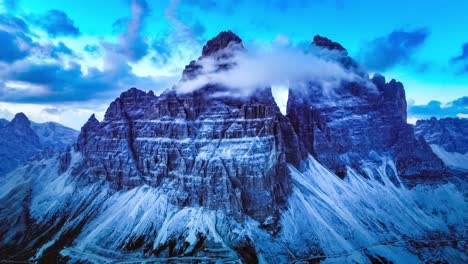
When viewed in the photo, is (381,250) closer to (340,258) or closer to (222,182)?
(340,258)

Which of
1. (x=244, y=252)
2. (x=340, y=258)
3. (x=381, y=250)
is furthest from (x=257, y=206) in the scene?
(x=381, y=250)

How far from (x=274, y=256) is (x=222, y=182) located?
46.7 m

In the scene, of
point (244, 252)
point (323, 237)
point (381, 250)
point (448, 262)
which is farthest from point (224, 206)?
point (448, 262)

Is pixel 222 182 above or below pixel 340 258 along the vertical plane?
above

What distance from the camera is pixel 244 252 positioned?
17912 centimetres

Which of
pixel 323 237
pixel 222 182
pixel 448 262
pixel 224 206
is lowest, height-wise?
pixel 448 262

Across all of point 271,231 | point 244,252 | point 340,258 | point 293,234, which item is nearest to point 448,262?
point 340,258

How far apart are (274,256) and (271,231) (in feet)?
55.4

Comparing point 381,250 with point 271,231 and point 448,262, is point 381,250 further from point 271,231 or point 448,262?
point 271,231

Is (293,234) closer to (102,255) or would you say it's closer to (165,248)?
(165,248)

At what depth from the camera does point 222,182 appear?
198875 millimetres

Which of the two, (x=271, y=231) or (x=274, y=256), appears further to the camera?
(x=271, y=231)

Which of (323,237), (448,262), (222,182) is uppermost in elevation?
(222,182)

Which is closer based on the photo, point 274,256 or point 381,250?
point 274,256
